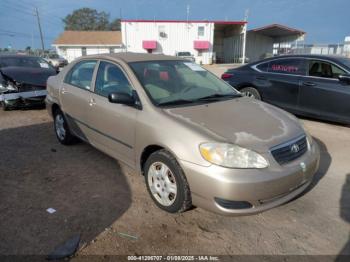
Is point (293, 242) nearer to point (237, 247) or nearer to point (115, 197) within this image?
point (237, 247)

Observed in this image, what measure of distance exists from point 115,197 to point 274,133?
6.32ft

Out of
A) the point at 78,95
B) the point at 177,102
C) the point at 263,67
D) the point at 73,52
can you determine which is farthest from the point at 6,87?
the point at 73,52

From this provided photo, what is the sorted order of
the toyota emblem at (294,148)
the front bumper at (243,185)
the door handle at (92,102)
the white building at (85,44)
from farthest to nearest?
the white building at (85,44) → the door handle at (92,102) → the toyota emblem at (294,148) → the front bumper at (243,185)

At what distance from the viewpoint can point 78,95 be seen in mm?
4238

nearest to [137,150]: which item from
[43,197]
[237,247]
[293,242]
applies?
[43,197]

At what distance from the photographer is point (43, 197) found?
335 centimetres

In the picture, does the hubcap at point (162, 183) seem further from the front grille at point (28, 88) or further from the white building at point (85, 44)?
the white building at point (85, 44)

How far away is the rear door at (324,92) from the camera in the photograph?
5535mm

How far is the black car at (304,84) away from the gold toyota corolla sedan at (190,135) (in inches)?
111

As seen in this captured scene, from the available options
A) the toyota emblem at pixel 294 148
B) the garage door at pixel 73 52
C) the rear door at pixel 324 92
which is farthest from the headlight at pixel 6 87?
the garage door at pixel 73 52

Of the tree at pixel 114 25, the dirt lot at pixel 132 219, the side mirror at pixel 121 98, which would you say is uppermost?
the tree at pixel 114 25

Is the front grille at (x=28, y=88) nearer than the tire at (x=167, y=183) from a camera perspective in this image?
No

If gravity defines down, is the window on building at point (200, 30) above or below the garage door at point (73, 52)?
above

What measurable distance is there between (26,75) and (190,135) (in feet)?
22.4
